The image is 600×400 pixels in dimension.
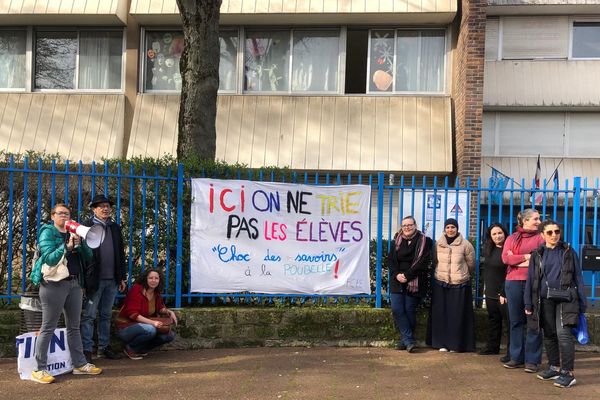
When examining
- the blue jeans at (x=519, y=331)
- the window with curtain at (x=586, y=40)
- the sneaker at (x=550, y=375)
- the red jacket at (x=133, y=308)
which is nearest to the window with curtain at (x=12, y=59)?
the red jacket at (x=133, y=308)

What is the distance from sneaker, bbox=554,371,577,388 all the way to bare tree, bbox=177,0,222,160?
4777 millimetres

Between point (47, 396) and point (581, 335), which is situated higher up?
point (581, 335)

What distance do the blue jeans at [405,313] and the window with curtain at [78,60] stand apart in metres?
9.25

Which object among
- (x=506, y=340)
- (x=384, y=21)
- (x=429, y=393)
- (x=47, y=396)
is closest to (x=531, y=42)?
(x=384, y=21)

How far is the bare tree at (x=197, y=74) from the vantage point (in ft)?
23.7

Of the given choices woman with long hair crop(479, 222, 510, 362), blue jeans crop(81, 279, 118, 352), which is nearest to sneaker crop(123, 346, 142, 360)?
blue jeans crop(81, 279, 118, 352)

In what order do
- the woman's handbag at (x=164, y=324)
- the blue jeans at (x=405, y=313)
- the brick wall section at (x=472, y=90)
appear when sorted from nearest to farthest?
the woman's handbag at (x=164, y=324) → the blue jeans at (x=405, y=313) → the brick wall section at (x=472, y=90)

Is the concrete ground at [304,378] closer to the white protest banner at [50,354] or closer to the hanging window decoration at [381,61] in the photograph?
the white protest banner at [50,354]

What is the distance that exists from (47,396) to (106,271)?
1.28 metres

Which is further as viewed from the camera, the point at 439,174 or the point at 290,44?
the point at 290,44

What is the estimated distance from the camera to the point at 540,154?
41.3 feet

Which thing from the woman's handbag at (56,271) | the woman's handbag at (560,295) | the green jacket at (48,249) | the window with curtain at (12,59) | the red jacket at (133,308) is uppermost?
the window with curtain at (12,59)

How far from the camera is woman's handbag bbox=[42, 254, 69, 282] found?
4.77m

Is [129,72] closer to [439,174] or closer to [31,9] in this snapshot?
[31,9]
